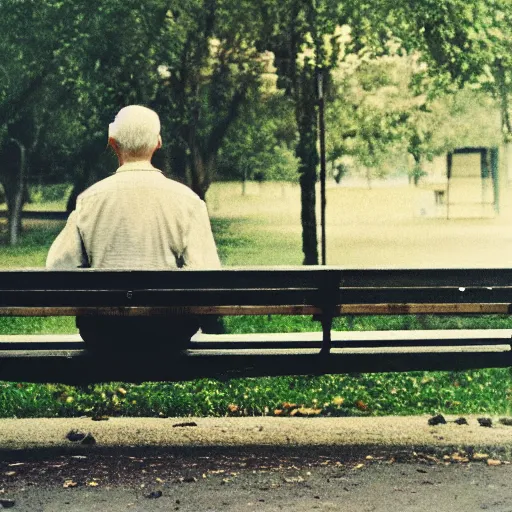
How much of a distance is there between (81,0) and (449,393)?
6.48 metres

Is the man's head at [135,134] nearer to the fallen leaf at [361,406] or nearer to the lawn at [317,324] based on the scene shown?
the lawn at [317,324]

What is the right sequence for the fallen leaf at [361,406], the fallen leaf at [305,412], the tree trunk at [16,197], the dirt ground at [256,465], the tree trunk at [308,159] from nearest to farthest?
the dirt ground at [256,465], the fallen leaf at [305,412], the fallen leaf at [361,406], the tree trunk at [308,159], the tree trunk at [16,197]

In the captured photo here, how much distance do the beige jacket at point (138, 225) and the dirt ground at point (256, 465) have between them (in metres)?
0.89

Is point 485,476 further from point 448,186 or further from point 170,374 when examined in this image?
point 448,186

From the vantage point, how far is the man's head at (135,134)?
4.45m

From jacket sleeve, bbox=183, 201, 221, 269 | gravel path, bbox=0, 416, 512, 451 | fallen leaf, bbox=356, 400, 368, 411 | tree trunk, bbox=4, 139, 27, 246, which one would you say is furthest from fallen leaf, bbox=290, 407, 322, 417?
tree trunk, bbox=4, 139, 27, 246

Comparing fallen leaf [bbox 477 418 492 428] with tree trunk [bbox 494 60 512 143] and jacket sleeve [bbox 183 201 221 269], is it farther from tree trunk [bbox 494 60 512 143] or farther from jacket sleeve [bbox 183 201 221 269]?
tree trunk [bbox 494 60 512 143]

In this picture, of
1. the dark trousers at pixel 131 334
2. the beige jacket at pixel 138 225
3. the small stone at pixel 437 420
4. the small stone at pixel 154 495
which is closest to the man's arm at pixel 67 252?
Answer: the beige jacket at pixel 138 225

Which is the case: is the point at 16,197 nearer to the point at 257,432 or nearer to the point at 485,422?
the point at 257,432

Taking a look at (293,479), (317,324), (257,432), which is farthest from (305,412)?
(317,324)

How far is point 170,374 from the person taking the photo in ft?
14.9

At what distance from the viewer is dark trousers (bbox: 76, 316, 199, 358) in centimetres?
455

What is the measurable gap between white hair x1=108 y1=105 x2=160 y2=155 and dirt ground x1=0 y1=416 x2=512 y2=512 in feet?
4.55

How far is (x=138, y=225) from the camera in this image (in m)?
4.41
